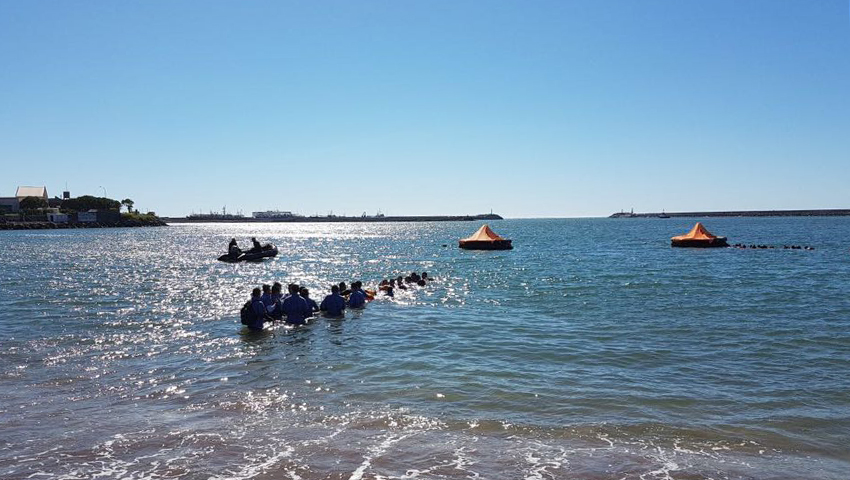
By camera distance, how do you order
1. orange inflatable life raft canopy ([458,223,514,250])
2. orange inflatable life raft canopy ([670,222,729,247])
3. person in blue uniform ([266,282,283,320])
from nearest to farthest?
person in blue uniform ([266,282,283,320]) < orange inflatable life raft canopy ([670,222,729,247]) < orange inflatable life raft canopy ([458,223,514,250])

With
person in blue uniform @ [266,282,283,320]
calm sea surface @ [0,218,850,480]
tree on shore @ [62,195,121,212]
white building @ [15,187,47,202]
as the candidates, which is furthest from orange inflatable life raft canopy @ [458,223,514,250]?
white building @ [15,187,47,202]

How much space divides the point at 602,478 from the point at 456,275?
112 feet

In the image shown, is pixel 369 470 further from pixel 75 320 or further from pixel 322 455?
pixel 75 320

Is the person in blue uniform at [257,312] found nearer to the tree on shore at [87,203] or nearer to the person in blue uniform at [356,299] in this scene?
the person in blue uniform at [356,299]

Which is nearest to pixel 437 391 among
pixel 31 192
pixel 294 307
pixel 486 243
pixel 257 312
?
pixel 257 312

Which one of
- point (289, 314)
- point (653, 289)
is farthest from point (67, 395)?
point (653, 289)

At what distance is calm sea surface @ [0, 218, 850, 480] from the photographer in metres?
8.59

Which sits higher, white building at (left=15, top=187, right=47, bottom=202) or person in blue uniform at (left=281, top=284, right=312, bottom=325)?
white building at (left=15, top=187, right=47, bottom=202)

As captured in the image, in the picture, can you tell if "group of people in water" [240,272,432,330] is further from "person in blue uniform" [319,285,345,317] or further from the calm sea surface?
the calm sea surface

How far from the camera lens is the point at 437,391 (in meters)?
12.3

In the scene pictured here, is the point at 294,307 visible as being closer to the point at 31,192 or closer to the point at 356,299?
the point at 356,299

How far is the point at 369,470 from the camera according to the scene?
8.14 m

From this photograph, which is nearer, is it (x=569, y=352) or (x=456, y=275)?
(x=569, y=352)

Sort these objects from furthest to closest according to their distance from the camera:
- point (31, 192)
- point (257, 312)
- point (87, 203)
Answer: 1. point (31, 192)
2. point (87, 203)
3. point (257, 312)
